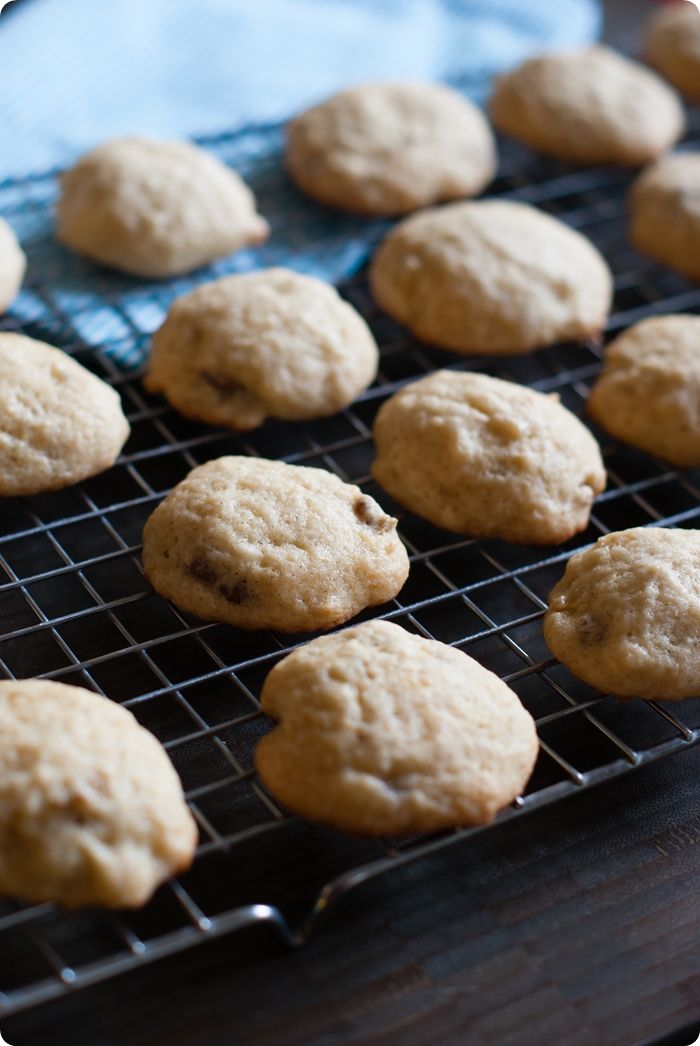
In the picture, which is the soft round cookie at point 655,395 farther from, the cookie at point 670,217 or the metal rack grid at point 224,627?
the cookie at point 670,217

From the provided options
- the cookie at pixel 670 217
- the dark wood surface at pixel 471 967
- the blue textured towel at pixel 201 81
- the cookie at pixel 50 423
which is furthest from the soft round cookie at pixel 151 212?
the dark wood surface at pixel 471 967

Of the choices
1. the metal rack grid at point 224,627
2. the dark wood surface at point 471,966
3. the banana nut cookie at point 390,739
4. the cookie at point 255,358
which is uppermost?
the cookie at point 255,358

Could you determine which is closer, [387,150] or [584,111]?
[387,150]

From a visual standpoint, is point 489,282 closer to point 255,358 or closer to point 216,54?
point 255,358

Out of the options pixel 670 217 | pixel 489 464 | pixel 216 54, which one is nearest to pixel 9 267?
pixel 489 464

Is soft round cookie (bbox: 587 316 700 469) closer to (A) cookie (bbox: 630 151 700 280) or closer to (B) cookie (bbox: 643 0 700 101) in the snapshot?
(A) cookie (bbox: 630 151 700 280)

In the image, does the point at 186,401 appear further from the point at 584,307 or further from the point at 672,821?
the point at 672,821
